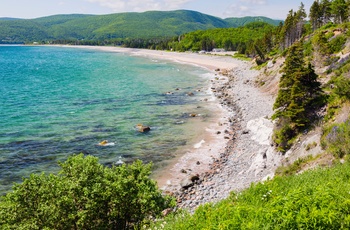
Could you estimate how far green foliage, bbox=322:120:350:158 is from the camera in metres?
19.6

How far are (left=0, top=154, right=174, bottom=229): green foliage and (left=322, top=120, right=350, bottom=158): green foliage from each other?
1292cm

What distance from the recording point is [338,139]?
68.6 ft

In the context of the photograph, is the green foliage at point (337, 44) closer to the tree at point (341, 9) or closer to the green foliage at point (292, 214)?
the tree at point (341, 9)

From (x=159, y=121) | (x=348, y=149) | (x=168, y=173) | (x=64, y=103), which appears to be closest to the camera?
(x=348, y=149)

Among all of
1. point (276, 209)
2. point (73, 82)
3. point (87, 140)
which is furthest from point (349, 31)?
point (73, 82)

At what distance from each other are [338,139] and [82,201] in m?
18.6

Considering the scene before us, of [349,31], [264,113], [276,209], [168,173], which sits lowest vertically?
[168,173]

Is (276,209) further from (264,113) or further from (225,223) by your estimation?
(264,113)

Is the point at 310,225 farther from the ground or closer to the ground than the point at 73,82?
farther from the ground

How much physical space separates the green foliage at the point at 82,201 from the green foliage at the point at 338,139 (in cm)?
1292

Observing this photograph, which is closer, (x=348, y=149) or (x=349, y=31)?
(x=348, y=149)

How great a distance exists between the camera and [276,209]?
8891mm

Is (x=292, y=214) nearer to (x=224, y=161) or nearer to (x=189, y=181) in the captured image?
(x=189, y=181)

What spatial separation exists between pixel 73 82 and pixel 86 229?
81839mm
